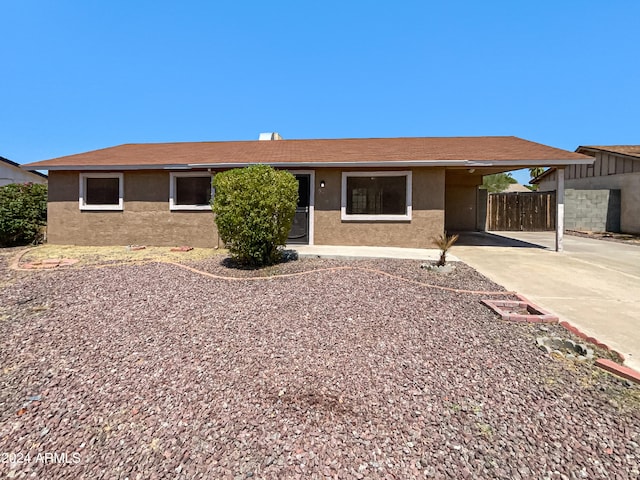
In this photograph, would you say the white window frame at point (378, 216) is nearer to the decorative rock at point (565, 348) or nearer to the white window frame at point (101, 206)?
the decorative rock at point (565, 348)

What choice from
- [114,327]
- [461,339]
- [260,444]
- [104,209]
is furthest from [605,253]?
[104,209]

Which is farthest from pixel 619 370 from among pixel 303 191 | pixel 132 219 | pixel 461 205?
pixel 461 205

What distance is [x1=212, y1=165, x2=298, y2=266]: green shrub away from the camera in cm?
651

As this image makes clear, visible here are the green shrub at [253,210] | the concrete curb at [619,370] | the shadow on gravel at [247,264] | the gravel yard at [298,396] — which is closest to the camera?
the gravel yard at [298,396]

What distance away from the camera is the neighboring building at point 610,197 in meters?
15.5

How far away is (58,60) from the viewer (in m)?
10.9

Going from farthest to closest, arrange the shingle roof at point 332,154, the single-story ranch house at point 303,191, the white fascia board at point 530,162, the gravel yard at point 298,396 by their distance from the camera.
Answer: the single-story ranch house at point 303,191, the shingle roof at point 332,154, the white fascia board at point 530,162, the gravel yard at point 298,396

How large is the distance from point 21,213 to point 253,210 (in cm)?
906

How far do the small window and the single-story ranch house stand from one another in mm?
31

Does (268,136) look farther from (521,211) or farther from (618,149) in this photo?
(618,149)

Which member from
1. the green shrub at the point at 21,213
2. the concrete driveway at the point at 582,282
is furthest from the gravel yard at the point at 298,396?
the green shrub at the point at 21,213

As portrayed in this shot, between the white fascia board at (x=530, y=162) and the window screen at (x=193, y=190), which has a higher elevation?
the white fascia board at (x=530, y=162)

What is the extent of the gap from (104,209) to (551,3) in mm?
13942

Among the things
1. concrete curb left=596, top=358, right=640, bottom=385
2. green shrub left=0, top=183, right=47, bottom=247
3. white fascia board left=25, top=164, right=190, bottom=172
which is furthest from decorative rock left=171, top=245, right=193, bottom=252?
concrete curb left=596, top=358, right=640, bottom=385
